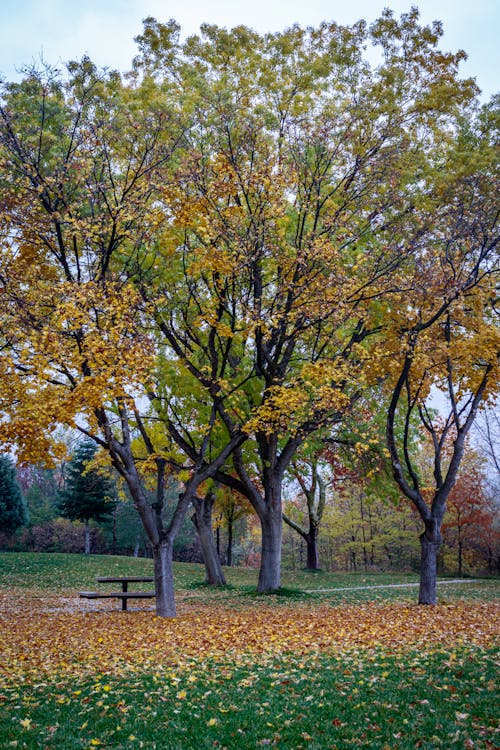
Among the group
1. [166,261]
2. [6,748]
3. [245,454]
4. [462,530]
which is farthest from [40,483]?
[6,748]

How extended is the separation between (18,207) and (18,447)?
440 cm

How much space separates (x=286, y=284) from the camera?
11617 mm

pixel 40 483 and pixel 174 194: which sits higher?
pixel 174 194

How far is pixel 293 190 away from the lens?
1299 cm

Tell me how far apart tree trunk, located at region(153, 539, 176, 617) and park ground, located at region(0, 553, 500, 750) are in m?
0.41

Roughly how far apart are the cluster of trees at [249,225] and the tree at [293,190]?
2.0 inches

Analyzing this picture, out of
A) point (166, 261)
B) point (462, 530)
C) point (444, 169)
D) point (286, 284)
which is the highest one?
point (444, 169)

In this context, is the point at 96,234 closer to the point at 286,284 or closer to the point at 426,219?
the point at 286,284

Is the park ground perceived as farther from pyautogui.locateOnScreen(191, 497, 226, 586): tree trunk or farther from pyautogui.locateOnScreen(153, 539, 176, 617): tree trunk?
pyautogui.locateOnScreen(191, 497, 226, 586): tree trunk

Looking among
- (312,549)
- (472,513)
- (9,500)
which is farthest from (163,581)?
(9,500)

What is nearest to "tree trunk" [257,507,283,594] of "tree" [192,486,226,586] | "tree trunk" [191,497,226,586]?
"tree" [192,486,226,586]

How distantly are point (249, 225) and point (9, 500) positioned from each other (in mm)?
28365

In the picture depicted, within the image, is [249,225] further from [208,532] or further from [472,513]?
[472,513]

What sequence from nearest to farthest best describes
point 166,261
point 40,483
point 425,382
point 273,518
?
point 166,261, point 425,382, point 273,518, point 40,483
